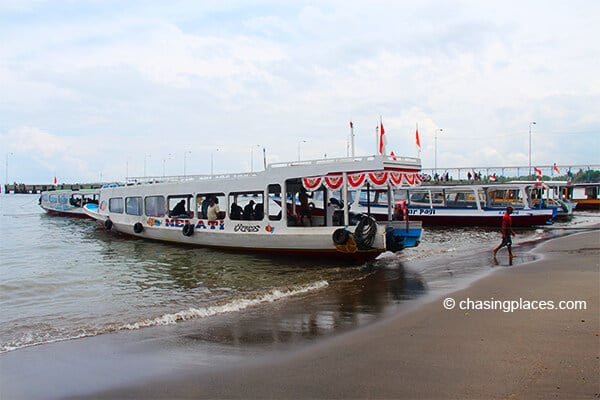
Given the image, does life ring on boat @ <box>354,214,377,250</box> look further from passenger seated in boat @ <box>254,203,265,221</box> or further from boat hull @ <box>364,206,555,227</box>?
boat hull @ <box>364,206,555,227</box>

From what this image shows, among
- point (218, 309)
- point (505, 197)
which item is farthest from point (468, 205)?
point (218, 309)

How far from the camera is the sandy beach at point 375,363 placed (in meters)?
5.20

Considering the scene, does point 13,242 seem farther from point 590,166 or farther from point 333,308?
point 590,166

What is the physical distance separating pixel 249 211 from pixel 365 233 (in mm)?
5155

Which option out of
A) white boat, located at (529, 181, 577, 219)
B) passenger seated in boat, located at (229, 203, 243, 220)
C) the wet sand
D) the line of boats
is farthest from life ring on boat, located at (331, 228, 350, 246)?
white boat, located at (529, 181, 577, 219)

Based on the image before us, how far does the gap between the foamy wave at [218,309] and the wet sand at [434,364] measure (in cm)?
304

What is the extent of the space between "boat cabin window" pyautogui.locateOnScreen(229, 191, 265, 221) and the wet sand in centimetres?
948

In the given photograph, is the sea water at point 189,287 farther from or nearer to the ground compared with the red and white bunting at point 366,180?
nearer to the ground

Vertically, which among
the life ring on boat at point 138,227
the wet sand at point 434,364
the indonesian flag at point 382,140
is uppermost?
the indonesian flag at point 382,140

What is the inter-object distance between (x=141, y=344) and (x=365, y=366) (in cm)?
359

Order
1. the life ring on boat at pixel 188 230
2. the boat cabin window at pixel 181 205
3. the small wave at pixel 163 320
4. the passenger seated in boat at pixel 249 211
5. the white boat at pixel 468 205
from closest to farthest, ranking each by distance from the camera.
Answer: the small wave at pixel 163 320
the passenger seated in boat at pixel 249 211
the life ring on boat at pixel 188 230
the boat cabin window at pixel 181 205
the white boat at pixel 468 205

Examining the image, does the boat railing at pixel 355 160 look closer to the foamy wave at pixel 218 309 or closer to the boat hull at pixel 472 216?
the foamy wave at pixel 218 309

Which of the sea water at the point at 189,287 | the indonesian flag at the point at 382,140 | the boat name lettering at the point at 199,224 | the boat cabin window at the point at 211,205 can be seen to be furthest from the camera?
the boat cabin window at the point at 211,205

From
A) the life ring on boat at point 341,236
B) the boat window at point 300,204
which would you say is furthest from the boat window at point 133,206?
the life ring on boat at point 341,236
